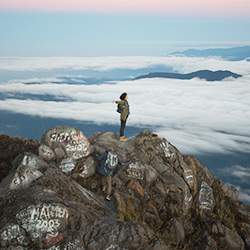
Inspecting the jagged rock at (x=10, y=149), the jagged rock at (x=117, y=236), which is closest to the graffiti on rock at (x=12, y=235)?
the jagged rock at (x=117, y=236)

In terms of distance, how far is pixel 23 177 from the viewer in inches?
366

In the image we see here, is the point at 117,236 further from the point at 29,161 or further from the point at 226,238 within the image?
the point at 226,238

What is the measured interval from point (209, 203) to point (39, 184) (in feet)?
33.0

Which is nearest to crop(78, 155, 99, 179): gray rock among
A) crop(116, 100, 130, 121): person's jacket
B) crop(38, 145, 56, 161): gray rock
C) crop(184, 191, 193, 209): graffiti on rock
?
crop(38, 145, 56, 161): gray rock

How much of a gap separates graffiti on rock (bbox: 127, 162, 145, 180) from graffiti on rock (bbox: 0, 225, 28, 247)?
6502mm

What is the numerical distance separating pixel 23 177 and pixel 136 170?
5.82 m

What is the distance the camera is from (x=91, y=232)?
796cm

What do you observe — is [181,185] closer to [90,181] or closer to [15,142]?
[90,181]

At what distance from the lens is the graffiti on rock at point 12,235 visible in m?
7.21

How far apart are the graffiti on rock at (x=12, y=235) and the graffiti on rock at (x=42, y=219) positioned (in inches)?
6.3

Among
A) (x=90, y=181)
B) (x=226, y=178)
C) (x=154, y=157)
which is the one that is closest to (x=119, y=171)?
(x=90, y=181)

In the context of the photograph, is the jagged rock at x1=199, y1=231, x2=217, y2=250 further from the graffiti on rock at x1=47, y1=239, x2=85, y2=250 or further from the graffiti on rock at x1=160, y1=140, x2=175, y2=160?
the graffiti on rock at x1=47, y1=239, x2=85, y2=250

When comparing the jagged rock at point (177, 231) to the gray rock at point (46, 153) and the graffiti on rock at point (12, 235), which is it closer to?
the gray rock at point (46, 153)

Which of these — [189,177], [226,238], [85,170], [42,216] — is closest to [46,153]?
[85,170]
